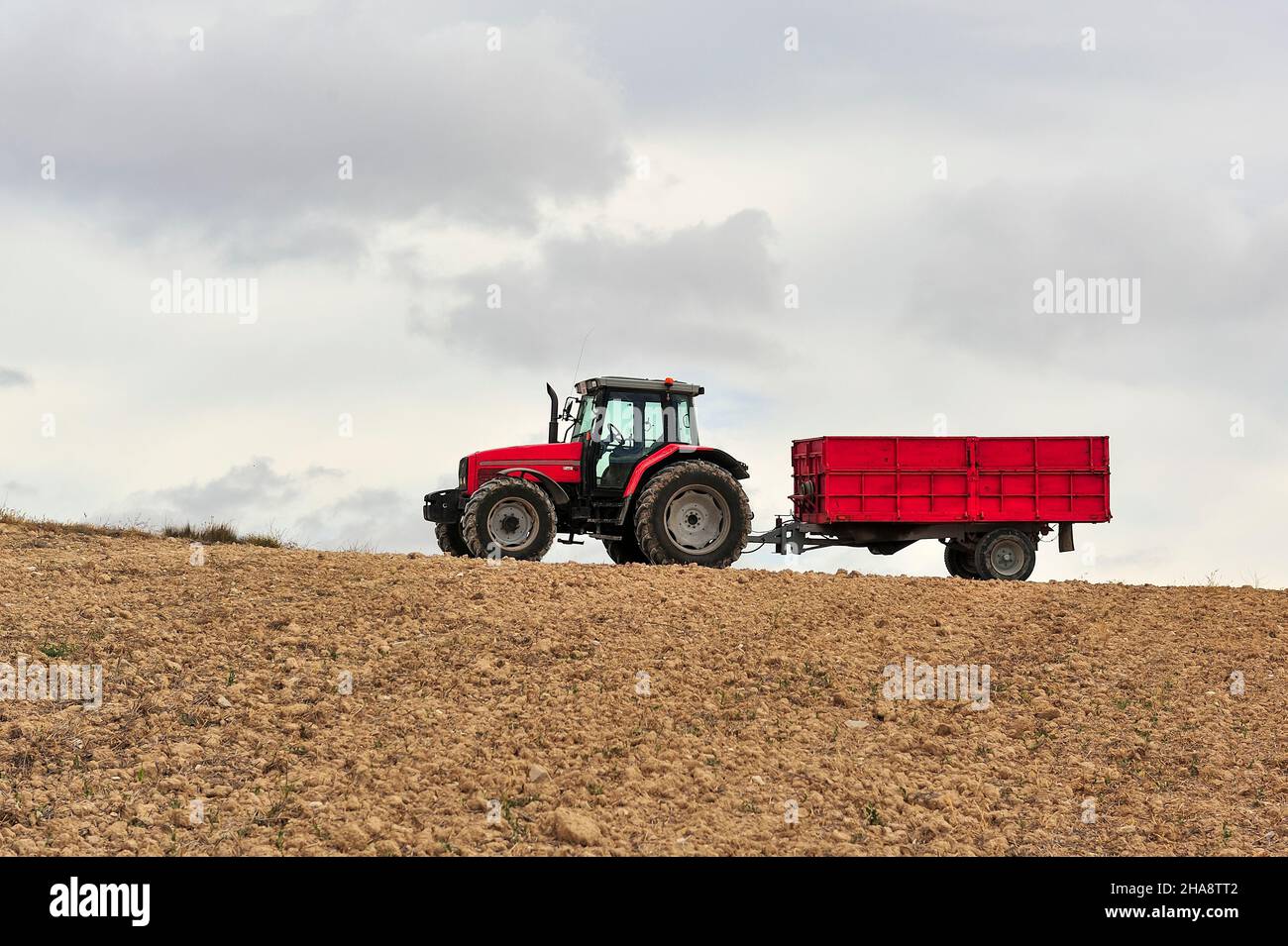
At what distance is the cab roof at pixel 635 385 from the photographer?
15.8 meters

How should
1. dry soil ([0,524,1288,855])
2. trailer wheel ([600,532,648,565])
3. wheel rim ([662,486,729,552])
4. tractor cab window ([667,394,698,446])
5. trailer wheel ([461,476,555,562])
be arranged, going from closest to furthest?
dry soil ([0,524,1288,855])
trailer wheel ([461,476,555,562])
wheel rim ([662,486,729,552])
tractor cab window ([667,394,698,446])
trailer wheel ([600,532,648,565])

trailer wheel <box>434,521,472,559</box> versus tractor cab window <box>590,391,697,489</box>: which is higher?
tractor cab window <box>590,391,697,489</box>

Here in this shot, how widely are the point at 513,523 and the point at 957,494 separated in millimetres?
6674

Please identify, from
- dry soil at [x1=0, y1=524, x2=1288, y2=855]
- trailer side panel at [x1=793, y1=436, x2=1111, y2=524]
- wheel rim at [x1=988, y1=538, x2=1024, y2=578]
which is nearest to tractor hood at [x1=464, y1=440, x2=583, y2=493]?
dry soil at [x1=0, y1=524, x2=1288, y2=855]

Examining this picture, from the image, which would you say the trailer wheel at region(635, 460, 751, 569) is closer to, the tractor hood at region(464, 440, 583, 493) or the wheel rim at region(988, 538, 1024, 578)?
the tractor hood at region(464, 440, 583, 493)

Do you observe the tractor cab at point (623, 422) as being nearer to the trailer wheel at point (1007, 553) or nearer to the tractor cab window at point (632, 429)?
the tractor cab window at point (632, 429)

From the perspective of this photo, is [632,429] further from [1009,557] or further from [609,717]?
[609,717]

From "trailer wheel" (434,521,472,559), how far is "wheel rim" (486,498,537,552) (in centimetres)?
161

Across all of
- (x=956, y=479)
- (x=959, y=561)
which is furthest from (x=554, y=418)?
(x=959, y=561)

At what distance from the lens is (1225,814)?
9242 millimetres

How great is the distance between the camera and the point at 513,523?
50.2 ft

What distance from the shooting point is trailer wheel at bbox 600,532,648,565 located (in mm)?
16438

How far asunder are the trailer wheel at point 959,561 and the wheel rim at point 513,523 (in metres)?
6.65

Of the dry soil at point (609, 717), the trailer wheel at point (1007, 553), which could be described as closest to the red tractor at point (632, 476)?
the dry soil at point (609, 717)
